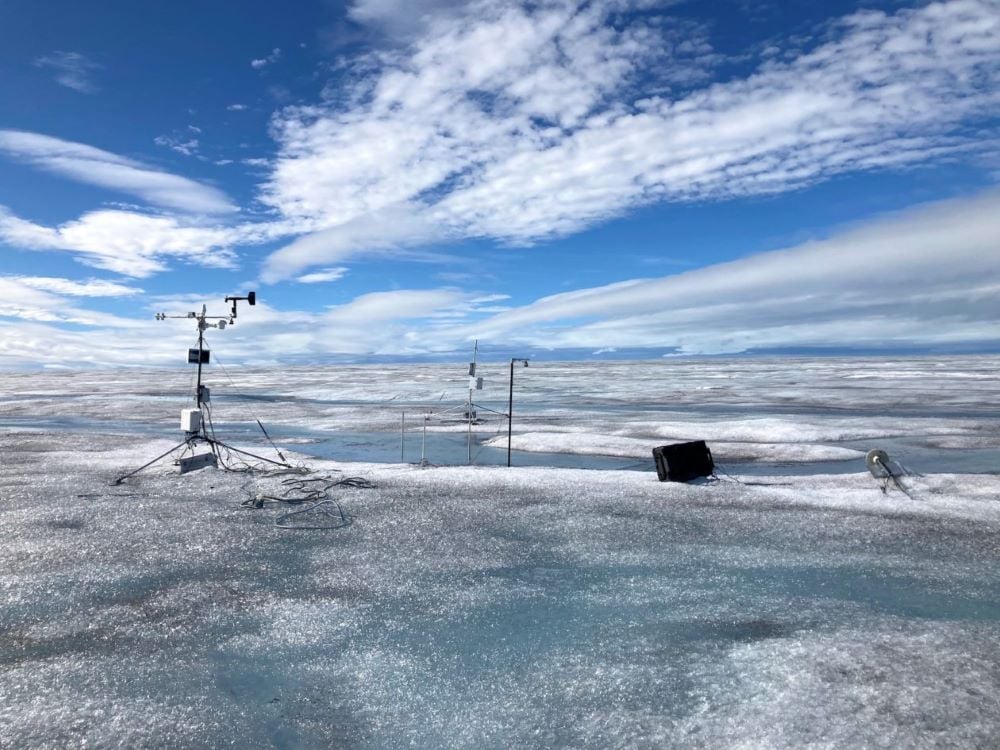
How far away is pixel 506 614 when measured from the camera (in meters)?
7.29

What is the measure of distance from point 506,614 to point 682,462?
25.2 ft

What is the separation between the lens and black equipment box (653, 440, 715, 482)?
543 inches

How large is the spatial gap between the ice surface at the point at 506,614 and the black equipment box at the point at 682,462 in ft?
1.47

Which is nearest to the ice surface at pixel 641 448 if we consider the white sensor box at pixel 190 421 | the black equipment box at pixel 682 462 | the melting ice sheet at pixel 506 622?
the black equipment box at pixel 682 462

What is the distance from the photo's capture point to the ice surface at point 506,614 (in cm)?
527

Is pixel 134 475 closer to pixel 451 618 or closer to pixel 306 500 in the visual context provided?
pixel 306 500

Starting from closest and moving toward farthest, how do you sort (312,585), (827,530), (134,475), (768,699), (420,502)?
1. (768,699)
2. (312,585)
3. (827,530)
4. (420,502)
5. (134,475)

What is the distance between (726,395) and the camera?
1751 inches

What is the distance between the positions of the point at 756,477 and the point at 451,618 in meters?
10.9

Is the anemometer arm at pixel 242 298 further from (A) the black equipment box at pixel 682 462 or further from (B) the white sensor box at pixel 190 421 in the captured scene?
(A) the black equipment box at pixel 682 462

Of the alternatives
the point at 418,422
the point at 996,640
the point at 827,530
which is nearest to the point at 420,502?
the point at 827,530

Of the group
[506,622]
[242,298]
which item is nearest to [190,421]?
[242,298]

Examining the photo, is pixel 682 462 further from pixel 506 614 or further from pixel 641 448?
pixel 506 614

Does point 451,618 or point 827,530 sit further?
point 827,530
